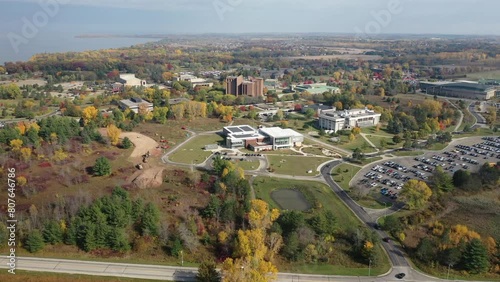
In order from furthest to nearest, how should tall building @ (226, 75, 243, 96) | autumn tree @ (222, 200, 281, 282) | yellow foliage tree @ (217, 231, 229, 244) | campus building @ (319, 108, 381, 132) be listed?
1. tall building @ (226, 75, 243, 96)
2. campus building @ (319, 108, 381, 132)
3. yellow foliage tree @ (217, 231, 229, 244)
4. autumn tree @ (222, 200, 281, 282)

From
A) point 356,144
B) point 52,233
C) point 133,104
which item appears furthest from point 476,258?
point 133,104

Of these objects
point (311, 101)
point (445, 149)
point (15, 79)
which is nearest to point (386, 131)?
point (445, 149)

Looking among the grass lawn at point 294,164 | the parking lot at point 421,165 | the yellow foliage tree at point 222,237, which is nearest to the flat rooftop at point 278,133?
the grass lawn at point 294,164

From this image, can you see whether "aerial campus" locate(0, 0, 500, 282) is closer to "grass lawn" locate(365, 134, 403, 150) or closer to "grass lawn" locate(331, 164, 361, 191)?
"grass lawn" locate(331, 164, 361, 191)

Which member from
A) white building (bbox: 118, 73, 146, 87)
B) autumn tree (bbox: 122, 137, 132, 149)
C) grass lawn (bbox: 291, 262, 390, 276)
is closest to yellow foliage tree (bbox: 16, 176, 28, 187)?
autumn tree (bbox: 122, 137, 132, 149)

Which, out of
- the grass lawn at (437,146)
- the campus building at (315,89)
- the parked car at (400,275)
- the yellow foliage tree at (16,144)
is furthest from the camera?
the campus building at (315,89)

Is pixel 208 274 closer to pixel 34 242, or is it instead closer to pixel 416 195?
pixel 34 242

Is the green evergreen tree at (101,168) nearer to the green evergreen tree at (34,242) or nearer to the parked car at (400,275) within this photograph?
the green evergreen tree at (34,242)
